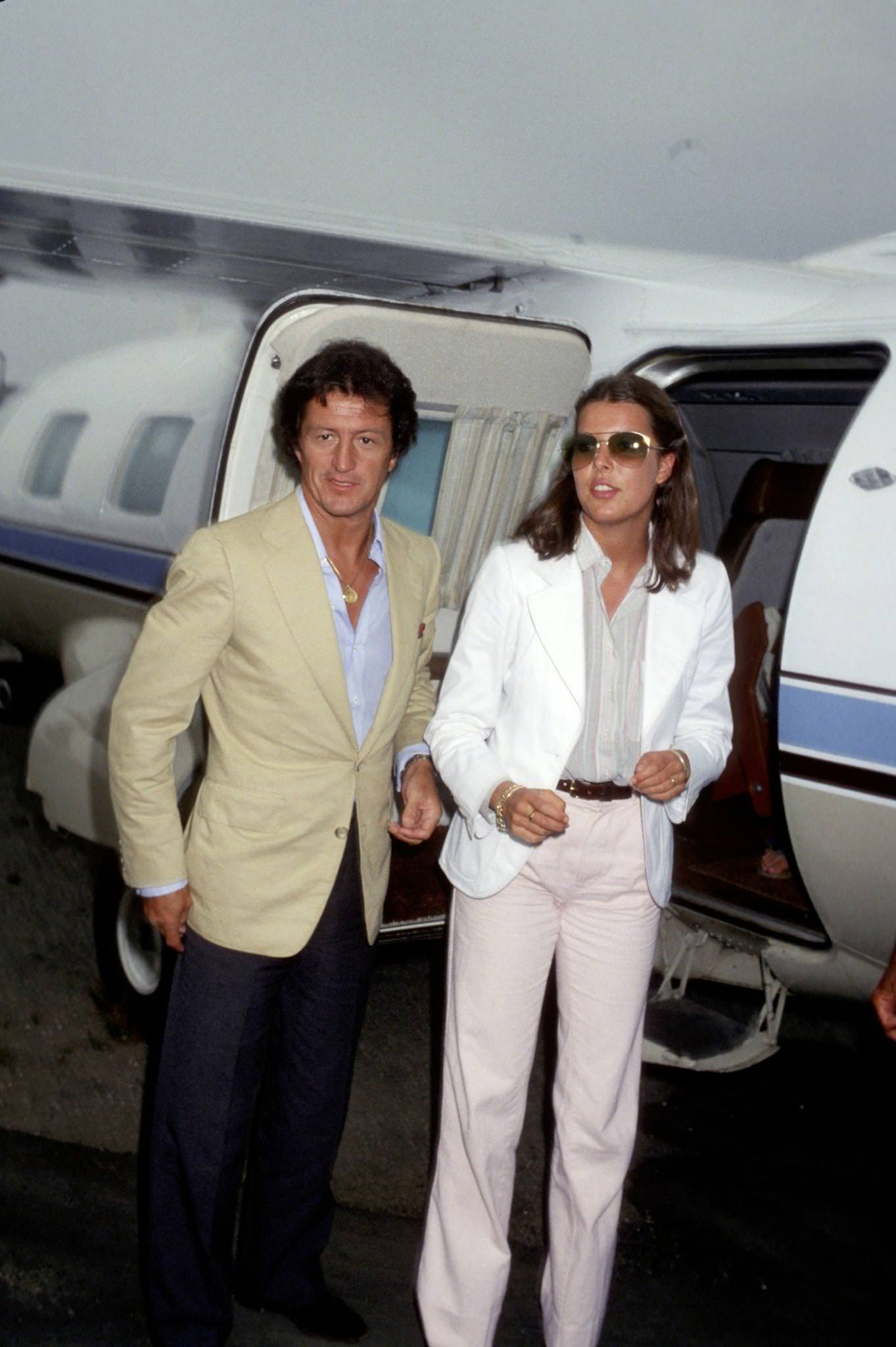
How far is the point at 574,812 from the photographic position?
212cm

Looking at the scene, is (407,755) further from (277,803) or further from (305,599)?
(305,599)

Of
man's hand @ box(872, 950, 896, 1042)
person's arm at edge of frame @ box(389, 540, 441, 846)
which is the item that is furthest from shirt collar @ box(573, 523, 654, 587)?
man's hand @ box(872, 950, 896, 1042)

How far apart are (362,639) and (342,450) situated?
1.17ft

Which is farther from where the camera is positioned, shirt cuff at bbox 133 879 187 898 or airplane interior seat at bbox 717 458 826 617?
airplane interior seat at bbox 717 458 826 617

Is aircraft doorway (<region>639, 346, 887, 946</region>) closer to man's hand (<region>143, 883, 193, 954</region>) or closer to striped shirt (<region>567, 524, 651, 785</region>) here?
striped shirt (<region>567, 524, 651, 785</region>)

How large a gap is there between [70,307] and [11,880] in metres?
3.26

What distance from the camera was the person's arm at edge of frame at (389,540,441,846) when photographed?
7.21 ft

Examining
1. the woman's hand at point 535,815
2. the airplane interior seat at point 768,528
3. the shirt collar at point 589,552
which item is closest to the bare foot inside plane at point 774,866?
the airplane interior seat at point 768,528

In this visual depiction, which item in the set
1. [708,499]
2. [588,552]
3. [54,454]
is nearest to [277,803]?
[588,552]

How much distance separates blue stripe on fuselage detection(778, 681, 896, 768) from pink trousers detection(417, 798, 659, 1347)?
1022mm

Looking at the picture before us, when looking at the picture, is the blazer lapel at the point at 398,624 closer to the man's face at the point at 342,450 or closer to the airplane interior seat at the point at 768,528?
the man's face at the point at 342,450

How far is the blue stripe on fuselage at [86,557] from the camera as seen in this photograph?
18.1ft

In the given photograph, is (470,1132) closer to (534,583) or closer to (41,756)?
(534,583)

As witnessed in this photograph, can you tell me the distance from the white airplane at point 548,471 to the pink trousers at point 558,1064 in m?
1.11
